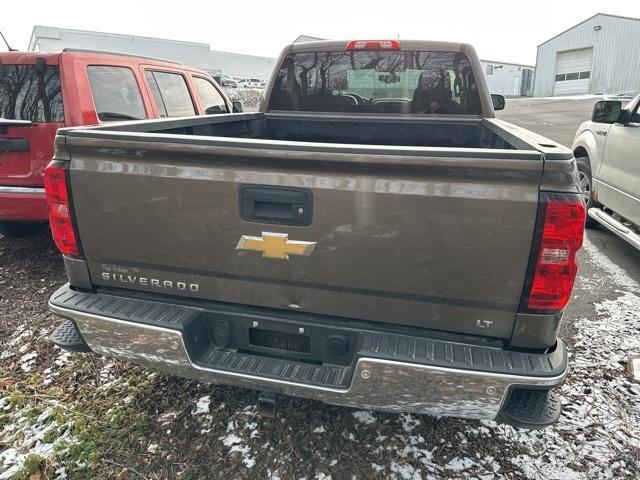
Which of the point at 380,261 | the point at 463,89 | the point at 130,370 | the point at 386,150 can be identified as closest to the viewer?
the point at 386,150

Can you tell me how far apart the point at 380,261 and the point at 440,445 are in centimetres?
126

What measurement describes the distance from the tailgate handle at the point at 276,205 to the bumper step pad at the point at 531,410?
3.80ft

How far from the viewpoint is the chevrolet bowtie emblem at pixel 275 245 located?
1.93m

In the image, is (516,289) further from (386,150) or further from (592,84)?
(592,84)

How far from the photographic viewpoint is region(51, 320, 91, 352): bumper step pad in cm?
239

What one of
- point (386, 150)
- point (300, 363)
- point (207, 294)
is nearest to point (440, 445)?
point (300, 363)

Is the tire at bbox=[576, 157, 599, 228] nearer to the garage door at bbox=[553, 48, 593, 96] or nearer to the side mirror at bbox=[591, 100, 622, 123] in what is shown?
the side mirror at bbox=[591, 100, 622, 123]

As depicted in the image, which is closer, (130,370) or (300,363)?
(300,363)

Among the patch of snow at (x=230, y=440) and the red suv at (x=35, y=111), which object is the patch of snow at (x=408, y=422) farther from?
the red suv at (x=35, y=111)

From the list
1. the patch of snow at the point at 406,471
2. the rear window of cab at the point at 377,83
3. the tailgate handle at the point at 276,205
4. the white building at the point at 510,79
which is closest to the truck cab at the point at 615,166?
the rear window of cab at the point at 377,83

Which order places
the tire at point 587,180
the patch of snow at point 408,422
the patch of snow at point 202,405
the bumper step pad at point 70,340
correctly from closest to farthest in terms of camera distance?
the bumper step pad at point 70,340 < the patch of snow at point 408,422 < the patch of snow at point 202,405 < the tire at point 587,180

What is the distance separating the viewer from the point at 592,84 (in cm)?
3062

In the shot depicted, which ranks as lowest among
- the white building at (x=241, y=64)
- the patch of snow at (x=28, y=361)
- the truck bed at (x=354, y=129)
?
the patch of snow at (x=28, y=361)

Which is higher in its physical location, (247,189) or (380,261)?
(247,189)
